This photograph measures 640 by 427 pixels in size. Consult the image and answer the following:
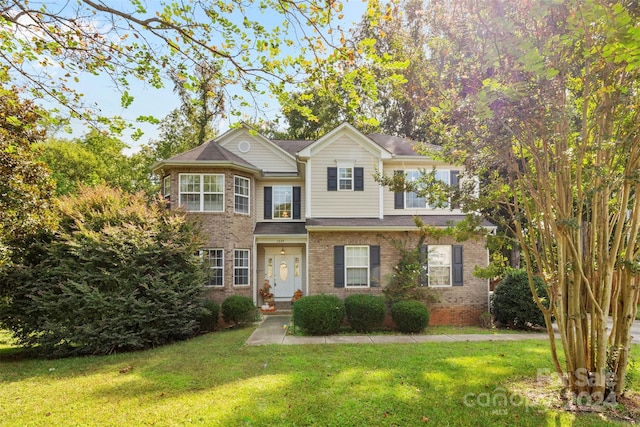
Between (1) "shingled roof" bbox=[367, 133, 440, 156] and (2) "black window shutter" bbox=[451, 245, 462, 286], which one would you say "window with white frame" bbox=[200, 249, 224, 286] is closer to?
(1) "shingled roof" bbox=[367, 133, 440, 156]

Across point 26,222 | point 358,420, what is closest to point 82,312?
point 26,222

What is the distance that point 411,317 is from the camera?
1077 cm

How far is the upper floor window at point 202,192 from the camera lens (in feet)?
41.9

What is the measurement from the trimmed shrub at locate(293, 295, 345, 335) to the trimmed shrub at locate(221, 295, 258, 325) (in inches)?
80.9

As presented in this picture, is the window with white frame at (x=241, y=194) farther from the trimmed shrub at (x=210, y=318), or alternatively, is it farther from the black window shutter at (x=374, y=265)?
the black window shutter at (x=374, y=265)

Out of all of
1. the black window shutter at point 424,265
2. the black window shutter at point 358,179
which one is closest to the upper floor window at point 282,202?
the black window shutter at point 358,179

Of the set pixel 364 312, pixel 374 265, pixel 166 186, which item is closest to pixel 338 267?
pixel 374 265

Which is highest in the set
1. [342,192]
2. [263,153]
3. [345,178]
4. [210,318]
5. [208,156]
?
[263,153]

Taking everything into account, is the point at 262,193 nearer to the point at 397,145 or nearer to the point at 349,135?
the point at 349,135

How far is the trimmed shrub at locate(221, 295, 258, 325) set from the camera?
1149 cm

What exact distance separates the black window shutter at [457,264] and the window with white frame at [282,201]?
660 cm

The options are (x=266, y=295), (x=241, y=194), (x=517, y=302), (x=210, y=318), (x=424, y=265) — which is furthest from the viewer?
(x=266, y=295)

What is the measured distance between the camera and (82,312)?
8664 millimetres

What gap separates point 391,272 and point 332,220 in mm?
2772
